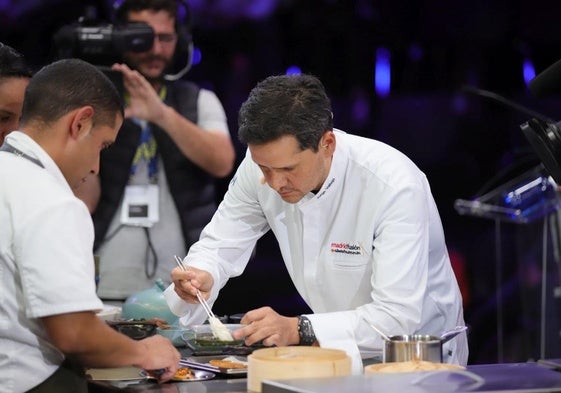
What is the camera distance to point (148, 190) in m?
3.71

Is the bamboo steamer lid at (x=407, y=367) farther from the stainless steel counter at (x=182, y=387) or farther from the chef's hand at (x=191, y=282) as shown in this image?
the chef's hand at (x=191, y=282)

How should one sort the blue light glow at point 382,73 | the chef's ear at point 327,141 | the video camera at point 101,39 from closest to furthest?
the chef's ear at point 327,141 → the video camera at point 101,39 → the blue light glow at point 382,73

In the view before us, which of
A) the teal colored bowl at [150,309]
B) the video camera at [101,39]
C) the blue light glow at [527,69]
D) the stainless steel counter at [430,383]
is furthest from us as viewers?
the blue light glow at [527,69]

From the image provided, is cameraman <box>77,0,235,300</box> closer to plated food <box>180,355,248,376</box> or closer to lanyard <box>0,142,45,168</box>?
plated food <box>180,355,248,376</box>

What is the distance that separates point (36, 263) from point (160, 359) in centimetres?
34

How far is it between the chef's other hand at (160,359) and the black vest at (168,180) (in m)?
1.65

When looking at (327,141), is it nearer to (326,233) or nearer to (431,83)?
(326,233)

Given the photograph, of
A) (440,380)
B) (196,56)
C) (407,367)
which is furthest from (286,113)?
(196,56)

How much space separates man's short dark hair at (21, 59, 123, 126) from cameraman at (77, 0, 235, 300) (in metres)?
1.62

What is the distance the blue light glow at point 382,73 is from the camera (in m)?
5.13

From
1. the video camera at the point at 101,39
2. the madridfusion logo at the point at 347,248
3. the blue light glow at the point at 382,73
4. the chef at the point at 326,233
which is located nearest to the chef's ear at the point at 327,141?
the chef at the point at 326,233

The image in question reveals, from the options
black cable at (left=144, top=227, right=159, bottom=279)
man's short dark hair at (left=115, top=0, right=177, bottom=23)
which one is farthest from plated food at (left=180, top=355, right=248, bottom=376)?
man's short dark hair at (left=115, top=0, right=177, bottom=23)

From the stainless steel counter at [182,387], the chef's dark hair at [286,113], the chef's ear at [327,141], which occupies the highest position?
the chef's dark hair at [286,113]

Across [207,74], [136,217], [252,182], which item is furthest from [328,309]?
[207,74]
